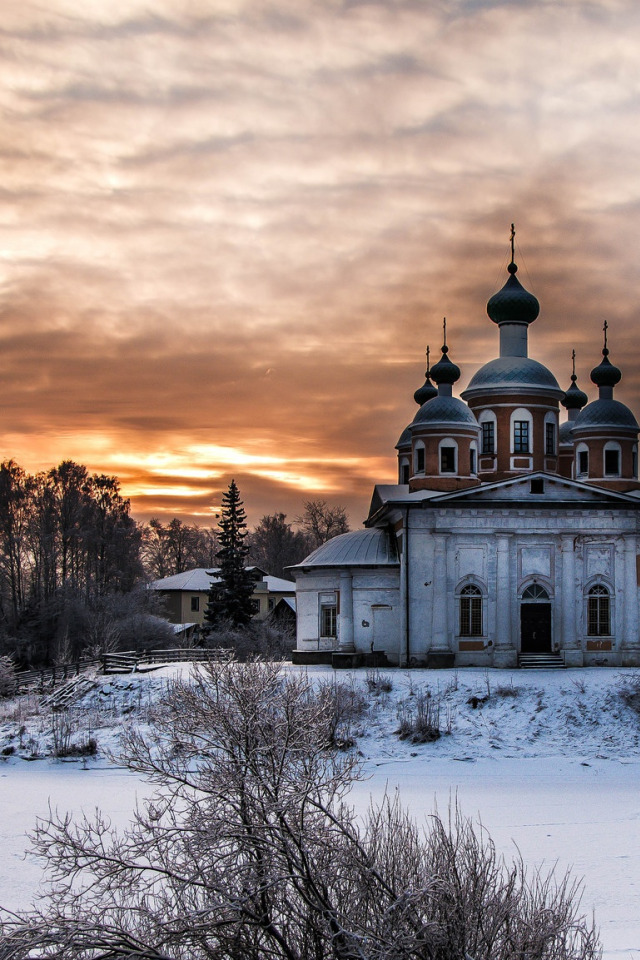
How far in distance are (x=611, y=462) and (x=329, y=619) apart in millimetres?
10739

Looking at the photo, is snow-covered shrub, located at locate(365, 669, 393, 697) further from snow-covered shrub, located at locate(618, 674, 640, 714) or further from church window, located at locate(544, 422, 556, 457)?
church window, located at locate(544, 422, 556, 457)

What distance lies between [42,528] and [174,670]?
60.6ft

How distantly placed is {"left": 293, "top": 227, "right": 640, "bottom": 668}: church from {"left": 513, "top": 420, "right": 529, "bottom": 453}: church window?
147cm

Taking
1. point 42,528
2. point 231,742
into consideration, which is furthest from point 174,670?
point 231,742

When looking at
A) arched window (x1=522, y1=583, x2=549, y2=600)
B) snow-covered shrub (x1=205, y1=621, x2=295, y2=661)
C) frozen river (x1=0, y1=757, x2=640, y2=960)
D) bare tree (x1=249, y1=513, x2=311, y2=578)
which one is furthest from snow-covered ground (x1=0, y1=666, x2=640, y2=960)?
bare tree (x1=249, y1=513, x2=311, y2=578)

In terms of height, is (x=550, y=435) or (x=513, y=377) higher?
(x=513, y=377)

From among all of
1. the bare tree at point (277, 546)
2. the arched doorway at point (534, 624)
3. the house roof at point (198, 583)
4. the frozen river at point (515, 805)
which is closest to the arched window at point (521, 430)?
the arched doorway at point (534, 624)

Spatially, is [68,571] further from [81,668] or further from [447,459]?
[447,459]

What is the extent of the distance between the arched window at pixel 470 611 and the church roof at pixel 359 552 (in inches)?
91.2

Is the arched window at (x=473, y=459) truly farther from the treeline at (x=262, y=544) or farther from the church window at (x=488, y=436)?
the treeline at (x=262, y=544)

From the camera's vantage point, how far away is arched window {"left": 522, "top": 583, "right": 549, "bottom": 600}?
3148 cm

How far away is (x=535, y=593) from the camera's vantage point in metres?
31.5

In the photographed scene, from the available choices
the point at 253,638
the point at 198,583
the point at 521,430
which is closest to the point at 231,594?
the point at 253,638

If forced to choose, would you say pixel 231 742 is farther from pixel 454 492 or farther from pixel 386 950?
pixel 454 492
